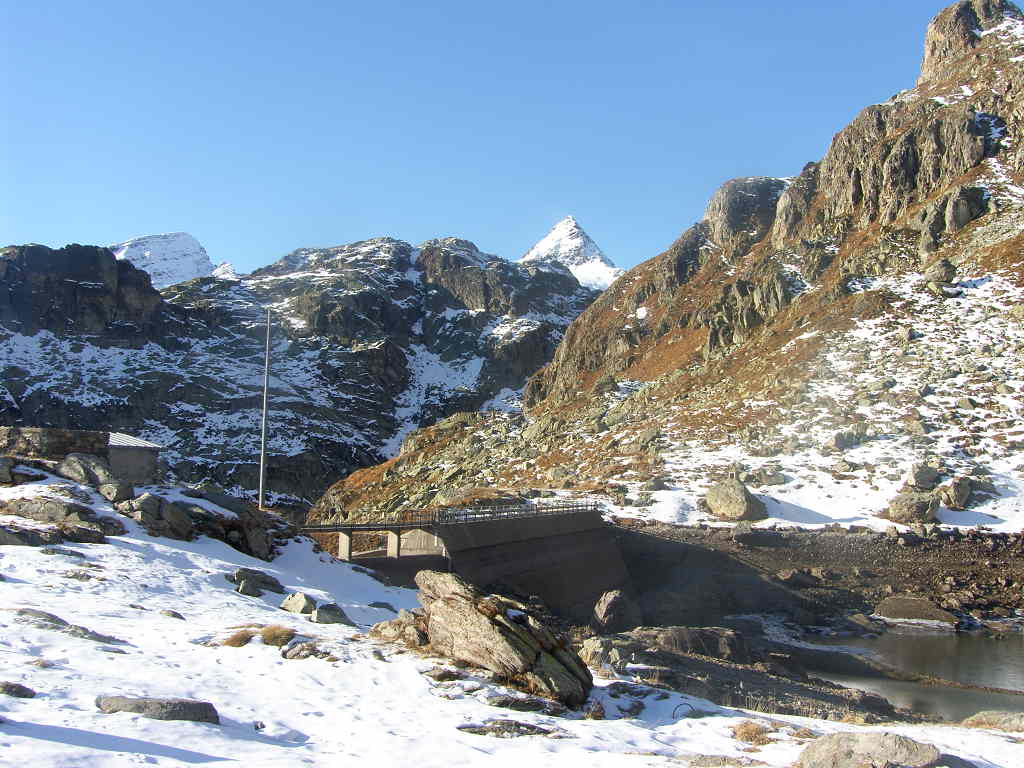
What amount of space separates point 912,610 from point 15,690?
39.8 meters

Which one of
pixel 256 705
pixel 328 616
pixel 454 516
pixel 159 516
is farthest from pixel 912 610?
pixel 256 705

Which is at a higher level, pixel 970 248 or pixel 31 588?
pixel 970 248

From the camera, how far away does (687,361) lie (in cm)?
8056

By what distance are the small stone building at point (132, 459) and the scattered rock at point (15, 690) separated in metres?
21.0

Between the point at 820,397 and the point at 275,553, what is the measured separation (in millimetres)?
46193

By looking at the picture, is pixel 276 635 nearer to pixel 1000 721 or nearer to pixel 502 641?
pixel 502 641

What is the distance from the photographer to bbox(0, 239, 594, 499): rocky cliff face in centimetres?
12269

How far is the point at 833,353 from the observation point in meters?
61.7

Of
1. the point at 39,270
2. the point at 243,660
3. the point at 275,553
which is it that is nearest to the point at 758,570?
the point at 275,553

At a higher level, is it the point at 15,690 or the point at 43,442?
the point at 43,442

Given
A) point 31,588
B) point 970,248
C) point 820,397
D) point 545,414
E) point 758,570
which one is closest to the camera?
point 31,588

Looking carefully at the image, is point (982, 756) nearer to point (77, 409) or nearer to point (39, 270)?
point (77, 409)

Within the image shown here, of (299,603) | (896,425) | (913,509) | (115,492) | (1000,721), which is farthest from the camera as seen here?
(896,425)

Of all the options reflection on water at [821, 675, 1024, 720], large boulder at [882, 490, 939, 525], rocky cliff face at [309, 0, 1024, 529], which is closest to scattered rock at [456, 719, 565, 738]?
reflection on water at [821, 675, 1024, 720]
